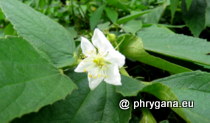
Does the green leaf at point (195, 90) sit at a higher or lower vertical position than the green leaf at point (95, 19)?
higher

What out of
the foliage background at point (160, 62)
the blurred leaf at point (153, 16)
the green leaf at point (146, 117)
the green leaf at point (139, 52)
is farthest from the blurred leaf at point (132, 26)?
the green leaf at point (146, 117)

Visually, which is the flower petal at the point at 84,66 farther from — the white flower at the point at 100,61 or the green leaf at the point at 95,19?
the green leaf at the point at 95,19

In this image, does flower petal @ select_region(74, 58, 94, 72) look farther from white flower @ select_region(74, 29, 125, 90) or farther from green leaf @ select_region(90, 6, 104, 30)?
green leaf @ select_region(90, 6, 104, 30)

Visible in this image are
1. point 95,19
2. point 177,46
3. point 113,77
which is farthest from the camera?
point 95,19

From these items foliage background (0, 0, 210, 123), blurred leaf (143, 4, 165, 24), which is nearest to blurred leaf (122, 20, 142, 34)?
foliage background (0, 0, 210, 123)

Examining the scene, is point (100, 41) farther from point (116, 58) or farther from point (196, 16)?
point (196, 16)

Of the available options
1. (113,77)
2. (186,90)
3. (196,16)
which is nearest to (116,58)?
(113,77)

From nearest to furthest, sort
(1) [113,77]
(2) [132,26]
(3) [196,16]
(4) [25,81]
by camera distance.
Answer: (4) [25,81], (1) [113,77], (2) [132,26], (3) [196,16]
